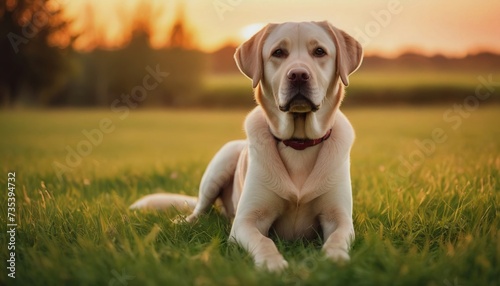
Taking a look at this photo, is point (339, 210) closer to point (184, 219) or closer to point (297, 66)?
point (297, 66)

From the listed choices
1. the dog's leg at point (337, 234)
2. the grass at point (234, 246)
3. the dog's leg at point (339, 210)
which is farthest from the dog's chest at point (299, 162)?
the grass at point (234, 246)

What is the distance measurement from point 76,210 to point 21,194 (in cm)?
143

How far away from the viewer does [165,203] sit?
4883 millimetres

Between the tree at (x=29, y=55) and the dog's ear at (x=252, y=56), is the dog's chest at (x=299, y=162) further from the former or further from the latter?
the tree at (x=29, y=55)

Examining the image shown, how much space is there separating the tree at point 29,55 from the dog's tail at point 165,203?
2785 cm

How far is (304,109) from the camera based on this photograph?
3670 millimetres

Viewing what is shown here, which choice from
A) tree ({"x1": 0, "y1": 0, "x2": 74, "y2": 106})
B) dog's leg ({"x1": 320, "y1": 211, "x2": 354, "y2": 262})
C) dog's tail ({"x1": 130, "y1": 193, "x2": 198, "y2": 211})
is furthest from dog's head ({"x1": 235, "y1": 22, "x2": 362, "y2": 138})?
tree ({"x1": 0, "y1": 0, "x2": 74, "y2": 106})

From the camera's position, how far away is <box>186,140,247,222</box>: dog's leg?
15.8 ft

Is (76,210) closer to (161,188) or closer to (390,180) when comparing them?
(161,188)

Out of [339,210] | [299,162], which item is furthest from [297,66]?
[339,210]

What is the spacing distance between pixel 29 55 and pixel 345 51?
1281 inches

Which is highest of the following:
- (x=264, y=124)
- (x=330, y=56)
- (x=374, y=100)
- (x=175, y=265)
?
(x=330, y=56)

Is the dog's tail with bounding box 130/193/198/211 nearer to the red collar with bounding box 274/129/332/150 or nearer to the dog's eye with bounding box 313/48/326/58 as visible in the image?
the red collar with bounding box 274/129/332/150

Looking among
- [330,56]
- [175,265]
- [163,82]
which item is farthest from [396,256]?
[163,82]
